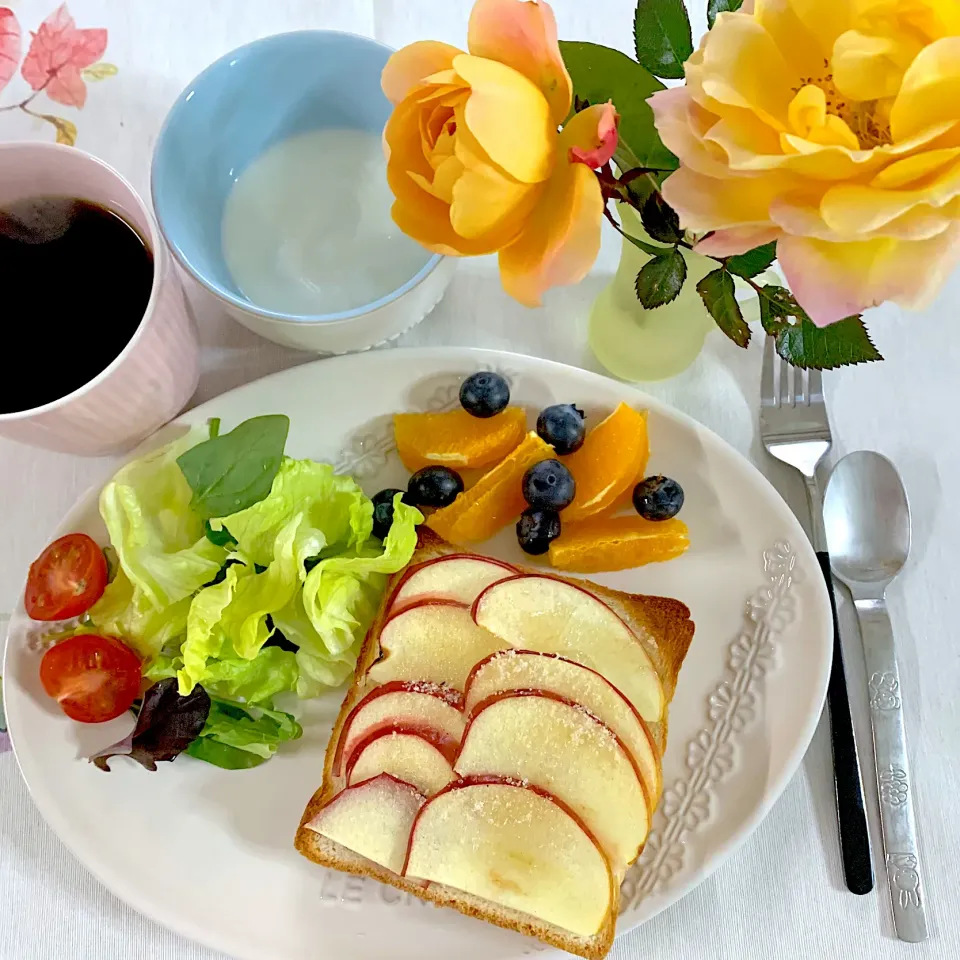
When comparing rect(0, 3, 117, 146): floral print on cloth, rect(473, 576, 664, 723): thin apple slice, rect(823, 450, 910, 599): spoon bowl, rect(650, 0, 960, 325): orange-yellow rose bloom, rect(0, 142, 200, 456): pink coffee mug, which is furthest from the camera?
rect(0, 3, 117, 146): floral print on cloth

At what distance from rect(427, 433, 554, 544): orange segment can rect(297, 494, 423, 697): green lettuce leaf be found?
0.05 meters

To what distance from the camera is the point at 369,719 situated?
113cm

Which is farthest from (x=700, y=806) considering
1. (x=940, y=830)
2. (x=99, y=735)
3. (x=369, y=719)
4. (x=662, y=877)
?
(x=99, y=735)

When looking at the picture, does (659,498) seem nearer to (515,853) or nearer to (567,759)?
(567,759)

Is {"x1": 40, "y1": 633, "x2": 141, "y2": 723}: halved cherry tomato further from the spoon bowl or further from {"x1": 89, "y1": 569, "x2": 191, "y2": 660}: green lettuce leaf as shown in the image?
the spoon bowl

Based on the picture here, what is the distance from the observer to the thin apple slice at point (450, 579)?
116cm

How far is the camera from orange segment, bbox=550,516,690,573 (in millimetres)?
1178

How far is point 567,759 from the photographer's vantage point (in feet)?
3.47

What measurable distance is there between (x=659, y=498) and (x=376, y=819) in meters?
0.57

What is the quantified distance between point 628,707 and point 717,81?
2.46 feet

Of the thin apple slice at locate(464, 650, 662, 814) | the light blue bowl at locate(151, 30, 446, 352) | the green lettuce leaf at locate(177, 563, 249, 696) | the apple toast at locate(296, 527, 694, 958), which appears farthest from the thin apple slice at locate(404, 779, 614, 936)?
the light blue bowl at locate(151, 30, 446, 352)

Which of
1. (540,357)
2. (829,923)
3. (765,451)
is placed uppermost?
(540,357)

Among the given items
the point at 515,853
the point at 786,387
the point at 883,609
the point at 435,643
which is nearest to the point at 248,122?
the point at 435,643

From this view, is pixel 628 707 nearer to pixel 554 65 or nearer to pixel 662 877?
pixel 662 877
